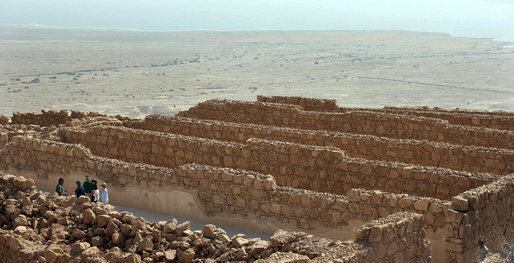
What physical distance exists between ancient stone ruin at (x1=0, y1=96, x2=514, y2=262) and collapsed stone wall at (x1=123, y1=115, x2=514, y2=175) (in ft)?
0.07

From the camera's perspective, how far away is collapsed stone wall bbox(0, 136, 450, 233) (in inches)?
428

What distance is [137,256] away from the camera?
8.39 meters

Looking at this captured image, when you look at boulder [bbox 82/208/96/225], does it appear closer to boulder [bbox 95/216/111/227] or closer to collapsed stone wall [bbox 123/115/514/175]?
boulder [bbox 95/216/111/227]

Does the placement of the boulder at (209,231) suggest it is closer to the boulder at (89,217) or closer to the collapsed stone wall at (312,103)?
the boulder at (89,217)

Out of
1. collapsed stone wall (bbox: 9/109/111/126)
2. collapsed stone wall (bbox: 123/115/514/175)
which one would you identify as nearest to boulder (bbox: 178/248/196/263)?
collapsed stone wall (bbox: 123/115/514/175)

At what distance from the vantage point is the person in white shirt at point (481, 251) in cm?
1083

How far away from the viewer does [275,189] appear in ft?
38.7

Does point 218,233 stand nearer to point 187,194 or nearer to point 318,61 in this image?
point 187,194

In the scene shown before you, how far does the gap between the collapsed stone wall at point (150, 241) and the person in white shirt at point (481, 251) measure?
186cm

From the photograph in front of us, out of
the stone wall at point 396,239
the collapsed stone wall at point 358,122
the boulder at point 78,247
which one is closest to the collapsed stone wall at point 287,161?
the stone wall at point 396,239

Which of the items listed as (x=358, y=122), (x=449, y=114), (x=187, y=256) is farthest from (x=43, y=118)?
(x=187, y=256)

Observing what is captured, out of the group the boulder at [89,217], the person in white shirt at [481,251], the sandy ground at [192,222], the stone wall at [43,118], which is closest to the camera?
the boulder at [89,217]

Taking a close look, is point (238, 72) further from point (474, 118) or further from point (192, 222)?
point (192, 222)

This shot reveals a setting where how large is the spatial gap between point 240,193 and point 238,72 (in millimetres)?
76691
